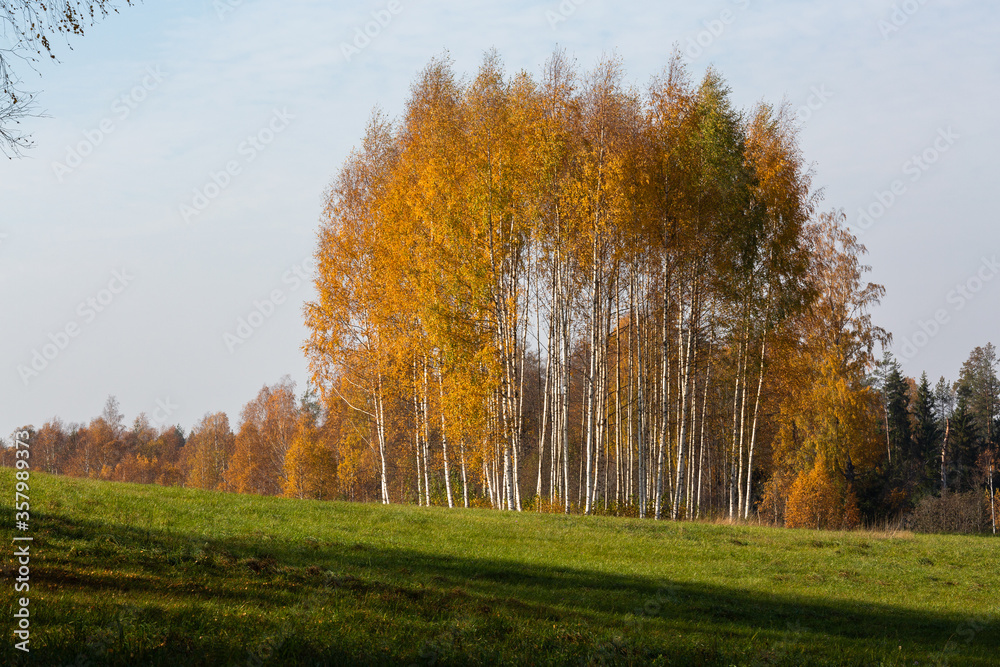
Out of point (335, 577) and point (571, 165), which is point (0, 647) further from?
point (571, 165)

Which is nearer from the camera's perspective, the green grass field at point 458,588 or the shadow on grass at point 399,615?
the shadow on grass at point 399,615

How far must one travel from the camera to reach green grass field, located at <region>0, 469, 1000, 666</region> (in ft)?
20.3

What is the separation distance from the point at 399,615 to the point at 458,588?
8.38 ft

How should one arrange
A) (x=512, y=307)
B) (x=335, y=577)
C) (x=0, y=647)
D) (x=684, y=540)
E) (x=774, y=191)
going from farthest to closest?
(x=774, y=191), (x=512, y=307), (x=684, y=540), (x=335, y=577), (x=0, y=647)

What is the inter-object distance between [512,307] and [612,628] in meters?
13.6

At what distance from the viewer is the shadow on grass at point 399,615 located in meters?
5.89

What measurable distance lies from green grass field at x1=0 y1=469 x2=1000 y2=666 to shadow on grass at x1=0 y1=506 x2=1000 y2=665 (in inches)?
1.3

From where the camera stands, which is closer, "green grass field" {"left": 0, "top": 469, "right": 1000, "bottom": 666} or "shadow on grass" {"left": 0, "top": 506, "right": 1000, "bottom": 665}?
"shadow on grass" {"left": 0, "top": 506, "right": 1000, "bottom": 665}

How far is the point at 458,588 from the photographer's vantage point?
33.1 ft

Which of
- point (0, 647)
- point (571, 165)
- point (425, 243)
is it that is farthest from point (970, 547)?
point (0, 647)

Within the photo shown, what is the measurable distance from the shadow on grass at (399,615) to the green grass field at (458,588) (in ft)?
0.11

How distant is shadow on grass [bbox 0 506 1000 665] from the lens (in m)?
5.89

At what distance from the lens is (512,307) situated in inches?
836

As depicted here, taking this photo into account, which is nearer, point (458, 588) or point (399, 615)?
point (399, 615)
